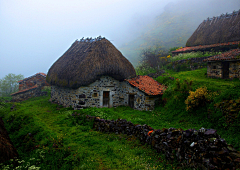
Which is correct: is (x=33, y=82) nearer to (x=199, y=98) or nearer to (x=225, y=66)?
(x=199, y=98)

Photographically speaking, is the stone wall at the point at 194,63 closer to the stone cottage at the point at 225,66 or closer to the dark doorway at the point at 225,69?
the stone cottage at the point at 225,66

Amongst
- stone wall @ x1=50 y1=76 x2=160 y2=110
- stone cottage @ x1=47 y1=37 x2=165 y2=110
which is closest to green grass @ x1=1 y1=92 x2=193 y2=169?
stone wall @ x1=50 y1=76 x2=160 y2=110

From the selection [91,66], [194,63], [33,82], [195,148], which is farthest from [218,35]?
[33,82]

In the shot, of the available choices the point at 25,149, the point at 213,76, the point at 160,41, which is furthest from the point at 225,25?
the point at 160,41

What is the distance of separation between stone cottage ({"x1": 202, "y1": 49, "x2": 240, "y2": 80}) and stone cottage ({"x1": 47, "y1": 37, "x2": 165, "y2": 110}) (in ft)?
12.7

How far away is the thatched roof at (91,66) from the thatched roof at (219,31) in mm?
10186

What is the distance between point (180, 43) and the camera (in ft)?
129

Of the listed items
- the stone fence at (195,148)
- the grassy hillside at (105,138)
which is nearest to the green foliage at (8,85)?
the grassy hillside at (105,138)

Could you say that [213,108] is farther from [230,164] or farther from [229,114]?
[230,164]

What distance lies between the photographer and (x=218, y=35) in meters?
16.5

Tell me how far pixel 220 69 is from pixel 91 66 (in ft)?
30.9

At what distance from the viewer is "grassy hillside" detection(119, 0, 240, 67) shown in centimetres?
4353

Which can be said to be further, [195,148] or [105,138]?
[105,138]

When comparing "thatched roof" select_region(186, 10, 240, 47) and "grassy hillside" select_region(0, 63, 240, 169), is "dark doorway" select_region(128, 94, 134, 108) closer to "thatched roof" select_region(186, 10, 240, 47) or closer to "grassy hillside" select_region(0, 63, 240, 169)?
"grassy hillside" select_region(0, 63, 240, 169)
